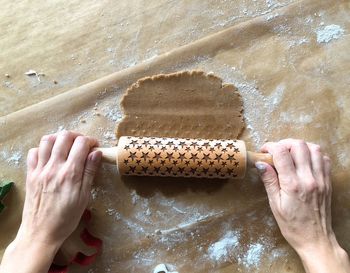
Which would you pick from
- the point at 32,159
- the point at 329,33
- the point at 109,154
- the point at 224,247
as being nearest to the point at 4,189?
the point at 32,159

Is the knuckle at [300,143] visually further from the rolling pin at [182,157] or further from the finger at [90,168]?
the finger at [90,168]

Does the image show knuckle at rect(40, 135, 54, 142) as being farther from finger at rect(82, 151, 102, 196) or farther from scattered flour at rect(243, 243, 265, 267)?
scattered flour at rect(243, 243, 265, 267)

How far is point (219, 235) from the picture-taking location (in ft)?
4.49

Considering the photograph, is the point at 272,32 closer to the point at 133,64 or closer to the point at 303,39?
the point at 303,39

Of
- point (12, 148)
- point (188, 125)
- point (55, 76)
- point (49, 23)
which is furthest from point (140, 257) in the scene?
point (49, 23)

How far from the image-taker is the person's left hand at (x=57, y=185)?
1.28 metres

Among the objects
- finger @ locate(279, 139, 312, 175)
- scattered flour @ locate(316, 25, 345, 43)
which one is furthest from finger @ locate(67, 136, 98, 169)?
scattered flour @ locate(316, 25, 345, 43)

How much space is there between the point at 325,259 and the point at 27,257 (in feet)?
2.64

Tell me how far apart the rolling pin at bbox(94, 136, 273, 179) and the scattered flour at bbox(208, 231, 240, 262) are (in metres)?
0.19

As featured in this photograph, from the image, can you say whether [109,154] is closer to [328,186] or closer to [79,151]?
[79,151]

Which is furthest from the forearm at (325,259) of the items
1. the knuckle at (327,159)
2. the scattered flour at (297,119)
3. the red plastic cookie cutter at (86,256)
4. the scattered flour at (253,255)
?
the red plastic cookie cutter at (86,256)

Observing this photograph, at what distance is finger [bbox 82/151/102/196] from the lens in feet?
4.30

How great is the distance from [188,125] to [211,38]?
31cm

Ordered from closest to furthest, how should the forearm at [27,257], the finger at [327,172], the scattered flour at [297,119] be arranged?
the forearm at [27,257], the finger at [327,172], the scattered flour at [297,119]
